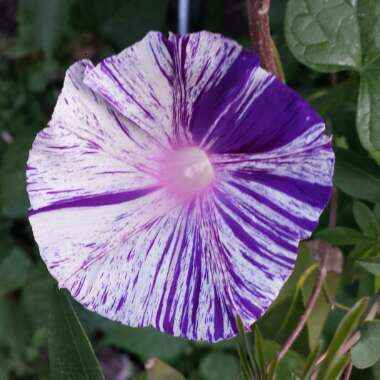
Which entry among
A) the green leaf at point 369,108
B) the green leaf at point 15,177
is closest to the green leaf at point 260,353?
the green leaf at point 369,108

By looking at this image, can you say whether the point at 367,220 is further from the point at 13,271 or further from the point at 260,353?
the point at 13,271

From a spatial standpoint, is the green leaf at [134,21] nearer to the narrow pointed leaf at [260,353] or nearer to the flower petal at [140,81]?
the flower petal at [140,81]

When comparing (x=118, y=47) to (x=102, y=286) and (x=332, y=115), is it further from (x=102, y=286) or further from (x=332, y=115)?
(x=102, y=286)

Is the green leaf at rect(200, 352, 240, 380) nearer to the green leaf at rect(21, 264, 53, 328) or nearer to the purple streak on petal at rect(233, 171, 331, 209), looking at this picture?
the green leaf at rect(21, 264, 53, 328)

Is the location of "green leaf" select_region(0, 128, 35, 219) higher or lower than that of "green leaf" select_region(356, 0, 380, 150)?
lower

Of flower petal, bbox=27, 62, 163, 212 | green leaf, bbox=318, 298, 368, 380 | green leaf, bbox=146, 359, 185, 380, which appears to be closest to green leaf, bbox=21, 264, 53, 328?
green leaf, bbox=146, 359, 185, 380

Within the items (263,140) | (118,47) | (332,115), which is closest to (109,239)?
(263,140)

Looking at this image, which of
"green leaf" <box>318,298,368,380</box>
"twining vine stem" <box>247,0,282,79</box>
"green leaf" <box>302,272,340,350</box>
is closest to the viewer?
"green leaf" <box>318,298,368,380</box>
